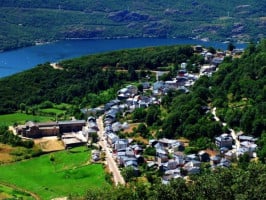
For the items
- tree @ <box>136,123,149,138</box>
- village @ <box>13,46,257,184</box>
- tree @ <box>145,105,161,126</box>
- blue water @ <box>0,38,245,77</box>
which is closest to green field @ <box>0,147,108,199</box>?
village @ <box>13,46,257,184</box>

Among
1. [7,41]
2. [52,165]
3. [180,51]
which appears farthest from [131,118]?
[7,41]

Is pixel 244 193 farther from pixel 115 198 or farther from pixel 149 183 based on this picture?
pixel 149 183

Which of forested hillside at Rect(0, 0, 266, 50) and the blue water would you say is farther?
forested hillside at Rect(0, 0, 266, 50)

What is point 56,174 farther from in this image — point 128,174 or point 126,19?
point 126,19

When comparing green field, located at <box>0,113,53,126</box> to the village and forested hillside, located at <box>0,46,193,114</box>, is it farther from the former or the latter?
the village

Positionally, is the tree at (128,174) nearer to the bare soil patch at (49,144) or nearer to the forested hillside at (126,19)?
the bare soil patch at (49,144)

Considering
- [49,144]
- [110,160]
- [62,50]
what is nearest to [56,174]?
[110,160]

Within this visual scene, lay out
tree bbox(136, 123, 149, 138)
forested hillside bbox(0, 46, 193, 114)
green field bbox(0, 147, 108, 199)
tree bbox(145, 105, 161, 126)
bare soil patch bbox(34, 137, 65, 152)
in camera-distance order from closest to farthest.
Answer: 1. green field bbox(0, 147, 108, 199)
2. tree bbox(136, 123, 149, 138)
3. bare soil patch bbox(34, 137, 65, 152)
4. tree bbox(145, 105, 161, 126)
5. forested hillside bbox(0, 46, 193, 114)
